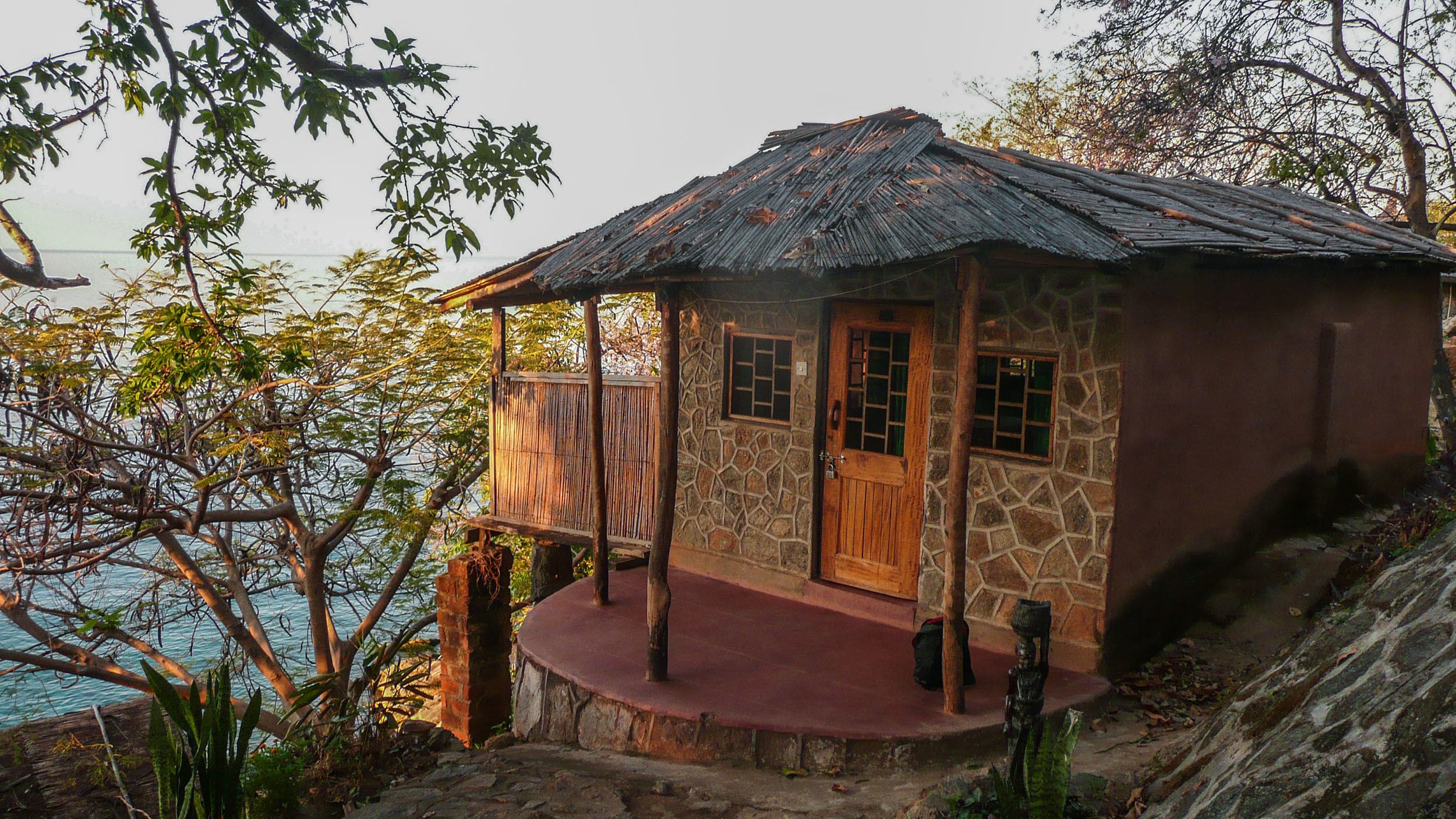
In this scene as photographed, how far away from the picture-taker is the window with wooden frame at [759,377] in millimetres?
8078

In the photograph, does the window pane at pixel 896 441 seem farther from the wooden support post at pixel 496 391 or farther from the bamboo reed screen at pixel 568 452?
the wooden support post at pixel 496 391

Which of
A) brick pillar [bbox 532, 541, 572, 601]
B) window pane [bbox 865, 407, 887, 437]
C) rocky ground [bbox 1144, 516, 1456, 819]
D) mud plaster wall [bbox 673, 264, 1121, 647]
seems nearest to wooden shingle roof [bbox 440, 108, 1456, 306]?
mud plaster wall [bbox 673, 264, 1121, 647]

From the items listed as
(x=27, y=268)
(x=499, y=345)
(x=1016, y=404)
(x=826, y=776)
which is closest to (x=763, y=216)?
(x=1016, y=404)

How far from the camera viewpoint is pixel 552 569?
467 inches

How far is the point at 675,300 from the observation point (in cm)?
638

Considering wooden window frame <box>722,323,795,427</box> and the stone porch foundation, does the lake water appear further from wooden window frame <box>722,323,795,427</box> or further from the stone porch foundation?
the stone porch foundation

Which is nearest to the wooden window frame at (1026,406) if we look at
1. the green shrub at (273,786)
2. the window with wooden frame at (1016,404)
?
the window with wooden frame at (1016,404)

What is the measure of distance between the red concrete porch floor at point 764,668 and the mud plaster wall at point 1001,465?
453 mm

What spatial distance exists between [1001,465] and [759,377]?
7.69 feet

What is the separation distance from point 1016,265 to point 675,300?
2254 millimetres

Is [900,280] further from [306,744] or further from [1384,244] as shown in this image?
[306,744]

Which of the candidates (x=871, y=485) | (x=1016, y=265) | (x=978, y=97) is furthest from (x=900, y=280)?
(x=978, y=97)

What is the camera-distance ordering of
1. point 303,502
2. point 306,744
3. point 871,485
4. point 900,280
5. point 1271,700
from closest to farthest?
1. point 1271,700
2. point 306,744
3. point 900,280
4. point 871,485
5. point 303,502

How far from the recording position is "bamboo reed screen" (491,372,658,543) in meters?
8.75
